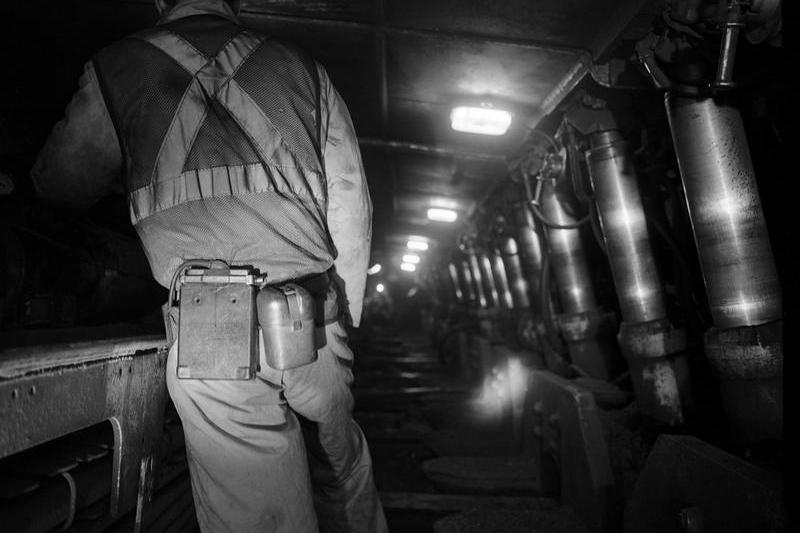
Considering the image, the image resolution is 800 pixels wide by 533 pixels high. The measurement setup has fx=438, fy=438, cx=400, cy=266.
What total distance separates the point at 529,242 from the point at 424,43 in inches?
105

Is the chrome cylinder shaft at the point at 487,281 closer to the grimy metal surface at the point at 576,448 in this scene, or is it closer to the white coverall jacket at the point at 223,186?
the grimy metal surface at the point at 576,448

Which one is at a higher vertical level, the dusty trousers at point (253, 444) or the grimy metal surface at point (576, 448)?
the dusty trousers at point (253, 444)

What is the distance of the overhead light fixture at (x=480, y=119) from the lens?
3.38m

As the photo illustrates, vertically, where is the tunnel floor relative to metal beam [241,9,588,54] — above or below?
below

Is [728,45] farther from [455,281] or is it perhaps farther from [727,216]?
[455,281]

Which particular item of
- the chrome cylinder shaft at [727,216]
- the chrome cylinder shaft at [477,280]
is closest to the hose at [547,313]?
the chrome cylinder shaft at [727,216]

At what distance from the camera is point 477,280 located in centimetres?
939

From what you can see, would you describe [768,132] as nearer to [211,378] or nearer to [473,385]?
[211,378]

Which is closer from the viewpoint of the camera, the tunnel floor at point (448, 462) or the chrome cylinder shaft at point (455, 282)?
the tunnel floor at point (448, 462)

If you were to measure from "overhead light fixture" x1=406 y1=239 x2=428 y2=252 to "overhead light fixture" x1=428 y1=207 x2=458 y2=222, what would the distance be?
2847 mm

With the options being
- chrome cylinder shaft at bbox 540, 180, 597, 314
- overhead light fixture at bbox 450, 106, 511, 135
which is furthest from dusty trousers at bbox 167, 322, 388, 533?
chrome cylinder shaft at bbox 540, 180, 597, 314

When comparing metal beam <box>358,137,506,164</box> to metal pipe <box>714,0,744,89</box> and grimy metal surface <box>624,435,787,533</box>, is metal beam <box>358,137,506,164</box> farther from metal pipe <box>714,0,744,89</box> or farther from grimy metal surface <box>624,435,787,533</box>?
grimy metal surface <box>624,435,787,533</box>

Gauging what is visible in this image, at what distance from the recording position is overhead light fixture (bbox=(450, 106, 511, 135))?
338cm

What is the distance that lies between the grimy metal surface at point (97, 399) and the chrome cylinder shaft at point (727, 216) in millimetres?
2273
